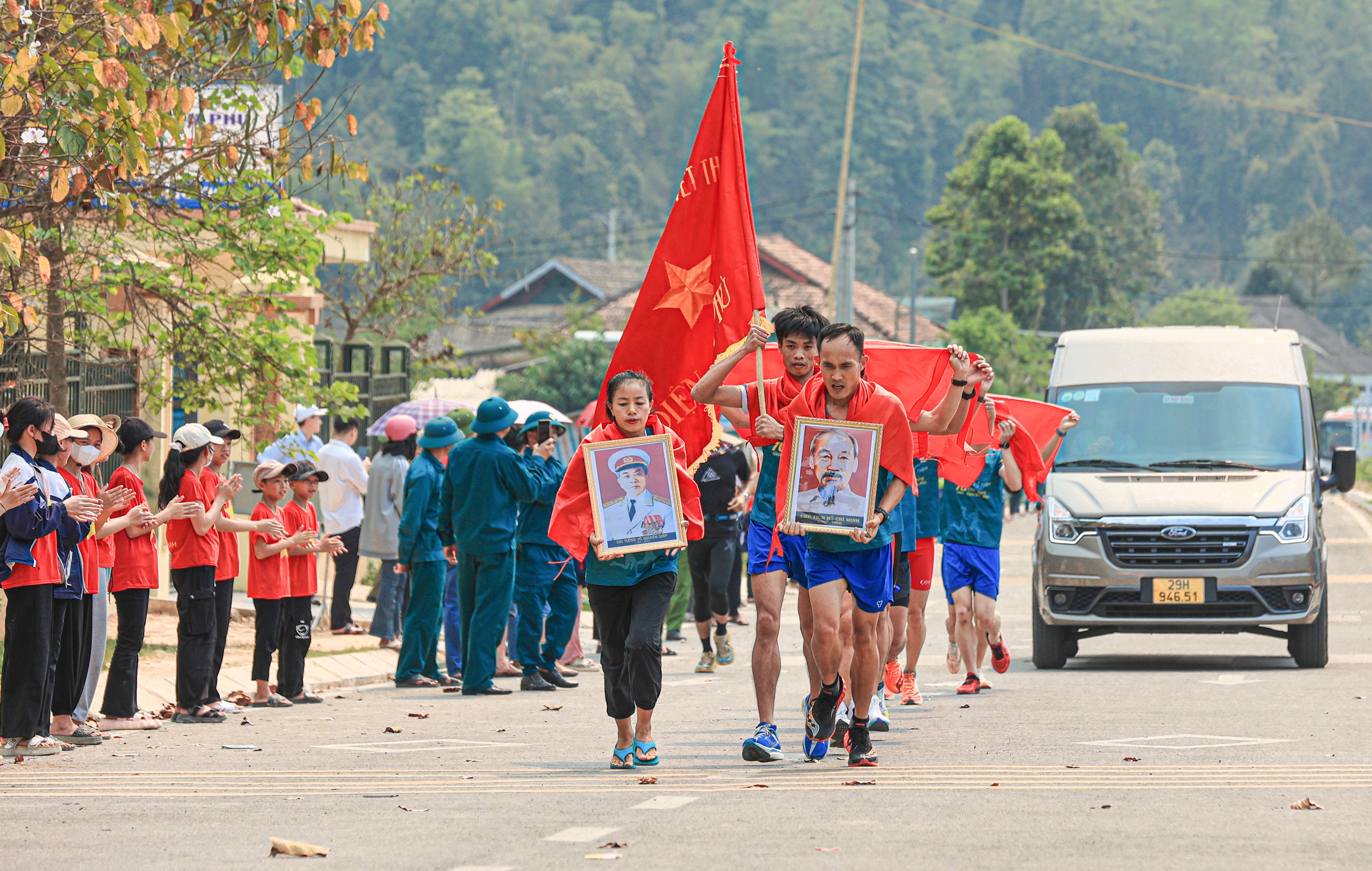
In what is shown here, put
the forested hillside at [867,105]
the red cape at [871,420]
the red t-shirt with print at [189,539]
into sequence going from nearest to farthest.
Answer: the red cape at [871,420] → the red t-shirt with print at [189,539] → the forested hillside at [867,105]

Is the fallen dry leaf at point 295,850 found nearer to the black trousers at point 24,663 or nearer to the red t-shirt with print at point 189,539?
the black trousers at point 24,663

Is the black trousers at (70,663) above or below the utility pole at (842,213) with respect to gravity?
below

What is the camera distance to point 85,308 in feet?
40.3

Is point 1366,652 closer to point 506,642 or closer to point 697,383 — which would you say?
point 506,642

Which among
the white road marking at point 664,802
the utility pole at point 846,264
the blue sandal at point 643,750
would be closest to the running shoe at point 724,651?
the blue sandal at point 643,750

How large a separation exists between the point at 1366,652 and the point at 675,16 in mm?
113322

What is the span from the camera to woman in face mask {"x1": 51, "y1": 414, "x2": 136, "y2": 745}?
9203 mm

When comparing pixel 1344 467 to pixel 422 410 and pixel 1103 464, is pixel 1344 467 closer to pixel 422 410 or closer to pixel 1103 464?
pixel 1103 464

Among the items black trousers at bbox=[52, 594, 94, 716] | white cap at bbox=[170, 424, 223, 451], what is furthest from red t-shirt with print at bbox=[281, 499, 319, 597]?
black trousers at bbox=[52, 594, 94, 716]

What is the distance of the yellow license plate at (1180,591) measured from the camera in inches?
504

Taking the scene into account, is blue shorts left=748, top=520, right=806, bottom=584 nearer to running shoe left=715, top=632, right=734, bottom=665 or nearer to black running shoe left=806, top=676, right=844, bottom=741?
black running shoe left=806, top=676, right=844, bottom=741

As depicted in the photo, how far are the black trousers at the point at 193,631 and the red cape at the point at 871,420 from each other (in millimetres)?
3993

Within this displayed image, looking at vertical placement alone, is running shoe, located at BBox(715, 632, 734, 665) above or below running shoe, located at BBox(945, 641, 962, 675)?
below

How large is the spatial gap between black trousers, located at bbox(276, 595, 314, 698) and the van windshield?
5.69 m
